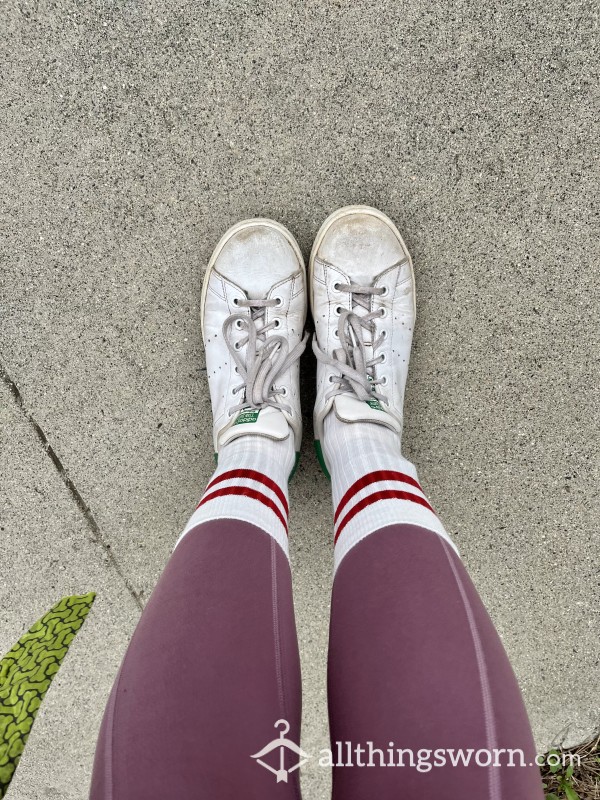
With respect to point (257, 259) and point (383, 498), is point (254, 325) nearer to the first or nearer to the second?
point (257, 259)

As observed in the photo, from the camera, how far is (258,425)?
1043mm

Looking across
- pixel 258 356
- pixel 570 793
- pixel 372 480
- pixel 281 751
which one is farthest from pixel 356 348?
pixel 570 793

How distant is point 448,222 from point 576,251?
0.95ft

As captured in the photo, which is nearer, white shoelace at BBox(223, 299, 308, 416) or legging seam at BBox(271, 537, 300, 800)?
legging seam at BBox(271, 537, 300, 800)

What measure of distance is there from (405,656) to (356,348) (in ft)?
2.27

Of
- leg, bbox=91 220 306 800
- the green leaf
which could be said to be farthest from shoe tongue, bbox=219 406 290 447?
the green leaf

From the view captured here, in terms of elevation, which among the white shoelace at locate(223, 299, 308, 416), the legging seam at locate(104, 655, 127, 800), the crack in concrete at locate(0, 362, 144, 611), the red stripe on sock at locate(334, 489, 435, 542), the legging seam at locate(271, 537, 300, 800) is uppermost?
the white shoelace at locate(223, 299, 308, 416)

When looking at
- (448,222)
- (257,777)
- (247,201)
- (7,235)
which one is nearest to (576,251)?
(448,222)

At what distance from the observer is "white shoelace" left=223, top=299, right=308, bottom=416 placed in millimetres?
1122

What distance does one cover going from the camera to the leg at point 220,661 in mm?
591

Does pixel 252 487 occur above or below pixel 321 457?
below

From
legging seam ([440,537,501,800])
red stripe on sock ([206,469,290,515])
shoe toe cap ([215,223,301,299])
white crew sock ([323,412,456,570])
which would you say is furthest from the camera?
shoe toe cap ([215,223,301,299])

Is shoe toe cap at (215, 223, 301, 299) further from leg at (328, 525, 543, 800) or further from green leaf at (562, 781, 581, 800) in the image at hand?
green leaf at (562, 781, 581, 800)

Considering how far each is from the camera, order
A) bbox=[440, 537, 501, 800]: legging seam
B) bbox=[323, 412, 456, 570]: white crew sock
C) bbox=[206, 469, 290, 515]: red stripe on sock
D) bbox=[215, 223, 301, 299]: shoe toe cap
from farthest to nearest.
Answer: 1. bbox=[215, 223, 301, 299]: shoe toe cap
2. bbox=[206, 469, 290, 515]: red stripe on sock
3. bbox=[323, 412, 456, 570]: white crew sock
4. bbox=[440, 537, 501, 800]: legging seam
